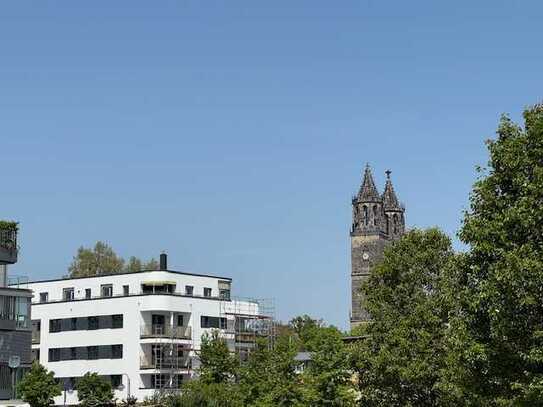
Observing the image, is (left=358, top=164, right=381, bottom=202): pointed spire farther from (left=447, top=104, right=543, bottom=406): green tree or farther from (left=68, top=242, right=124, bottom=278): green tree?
(left=447, top=104, right=543, bottom=406): green tree

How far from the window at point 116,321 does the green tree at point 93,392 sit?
12086mm

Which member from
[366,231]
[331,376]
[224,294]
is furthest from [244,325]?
[366,231]

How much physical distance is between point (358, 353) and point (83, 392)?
4098cm

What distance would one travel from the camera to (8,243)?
7738 cm

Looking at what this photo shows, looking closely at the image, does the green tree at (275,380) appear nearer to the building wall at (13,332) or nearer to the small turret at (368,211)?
the building wall at (13,332)

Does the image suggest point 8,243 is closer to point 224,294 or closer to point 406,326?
point 224,294

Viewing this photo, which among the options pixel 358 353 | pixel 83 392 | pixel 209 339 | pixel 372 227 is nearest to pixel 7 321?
pixel 83 392

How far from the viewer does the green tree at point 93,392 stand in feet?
277

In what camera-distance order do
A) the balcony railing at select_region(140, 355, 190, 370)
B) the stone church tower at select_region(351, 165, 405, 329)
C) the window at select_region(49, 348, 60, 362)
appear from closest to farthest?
the balcony railing at select_region(140, 355, 190, 370), the window at select_region(49, 348, 60, 362), the stone church tower at select_region(351, 165, 405, 329)

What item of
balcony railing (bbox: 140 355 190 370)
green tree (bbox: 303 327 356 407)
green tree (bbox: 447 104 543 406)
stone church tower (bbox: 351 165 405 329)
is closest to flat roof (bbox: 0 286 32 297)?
balcony railing (bbox: 140 355 190 370)

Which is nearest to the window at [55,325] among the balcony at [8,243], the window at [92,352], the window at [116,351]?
the window at [92,352]

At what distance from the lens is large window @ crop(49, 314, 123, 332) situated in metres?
98.0

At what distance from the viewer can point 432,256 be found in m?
49.8

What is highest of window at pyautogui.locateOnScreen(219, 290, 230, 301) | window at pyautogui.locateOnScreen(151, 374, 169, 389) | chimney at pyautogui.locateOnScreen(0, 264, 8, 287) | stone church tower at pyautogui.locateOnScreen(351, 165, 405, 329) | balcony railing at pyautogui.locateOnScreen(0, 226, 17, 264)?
stone church tower at pyautogui.locateOnScreen(351, 165, 405, 329)
